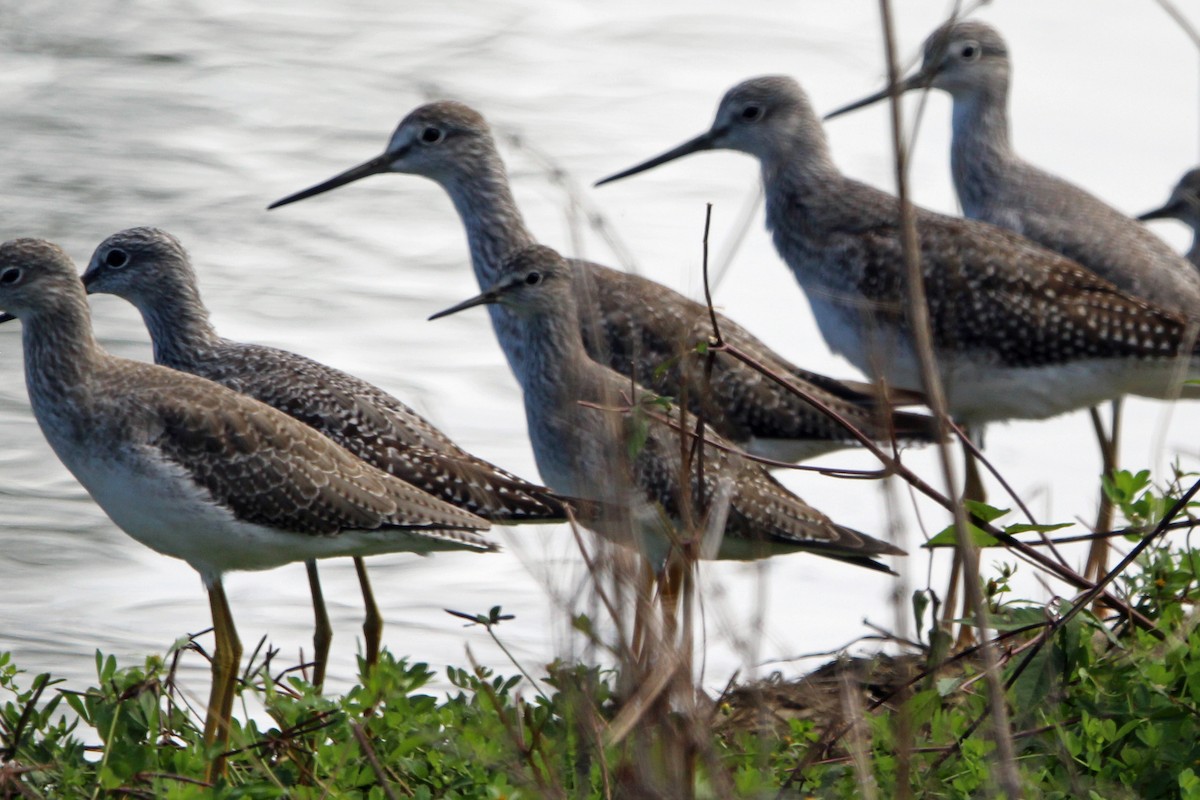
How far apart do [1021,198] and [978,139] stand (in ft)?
1.52

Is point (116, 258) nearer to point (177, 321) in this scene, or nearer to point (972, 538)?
point (177, 321)

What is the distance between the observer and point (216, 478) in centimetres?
520

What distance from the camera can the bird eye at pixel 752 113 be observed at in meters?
7.89

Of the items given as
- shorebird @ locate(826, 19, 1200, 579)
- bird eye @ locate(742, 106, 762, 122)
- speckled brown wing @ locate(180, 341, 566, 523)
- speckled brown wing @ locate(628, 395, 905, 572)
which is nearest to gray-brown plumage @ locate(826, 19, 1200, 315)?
shorebird @ locate(826, 19, 1200, 579)

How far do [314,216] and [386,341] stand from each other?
5.66ft

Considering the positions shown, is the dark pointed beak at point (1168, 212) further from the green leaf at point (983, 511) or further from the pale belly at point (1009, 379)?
the green leaf at point (983, 511)

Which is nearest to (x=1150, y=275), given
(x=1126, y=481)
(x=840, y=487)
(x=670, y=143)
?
(x=840, y=487)

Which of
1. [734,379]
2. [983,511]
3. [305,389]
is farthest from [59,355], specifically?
[983,511]

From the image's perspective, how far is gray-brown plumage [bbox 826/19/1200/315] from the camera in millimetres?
7250

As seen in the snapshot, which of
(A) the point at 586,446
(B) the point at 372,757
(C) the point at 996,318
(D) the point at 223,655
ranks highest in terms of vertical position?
(C) the point at 996,318

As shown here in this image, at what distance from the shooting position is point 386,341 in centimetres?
910

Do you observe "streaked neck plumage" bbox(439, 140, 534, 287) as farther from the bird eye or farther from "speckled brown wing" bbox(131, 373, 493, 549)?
"speckled brown wing" bbox(131, 373, 493, 549)

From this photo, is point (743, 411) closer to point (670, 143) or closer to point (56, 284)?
point (56, 284)

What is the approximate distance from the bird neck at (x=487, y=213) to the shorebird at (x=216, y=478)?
2272 millimetres
